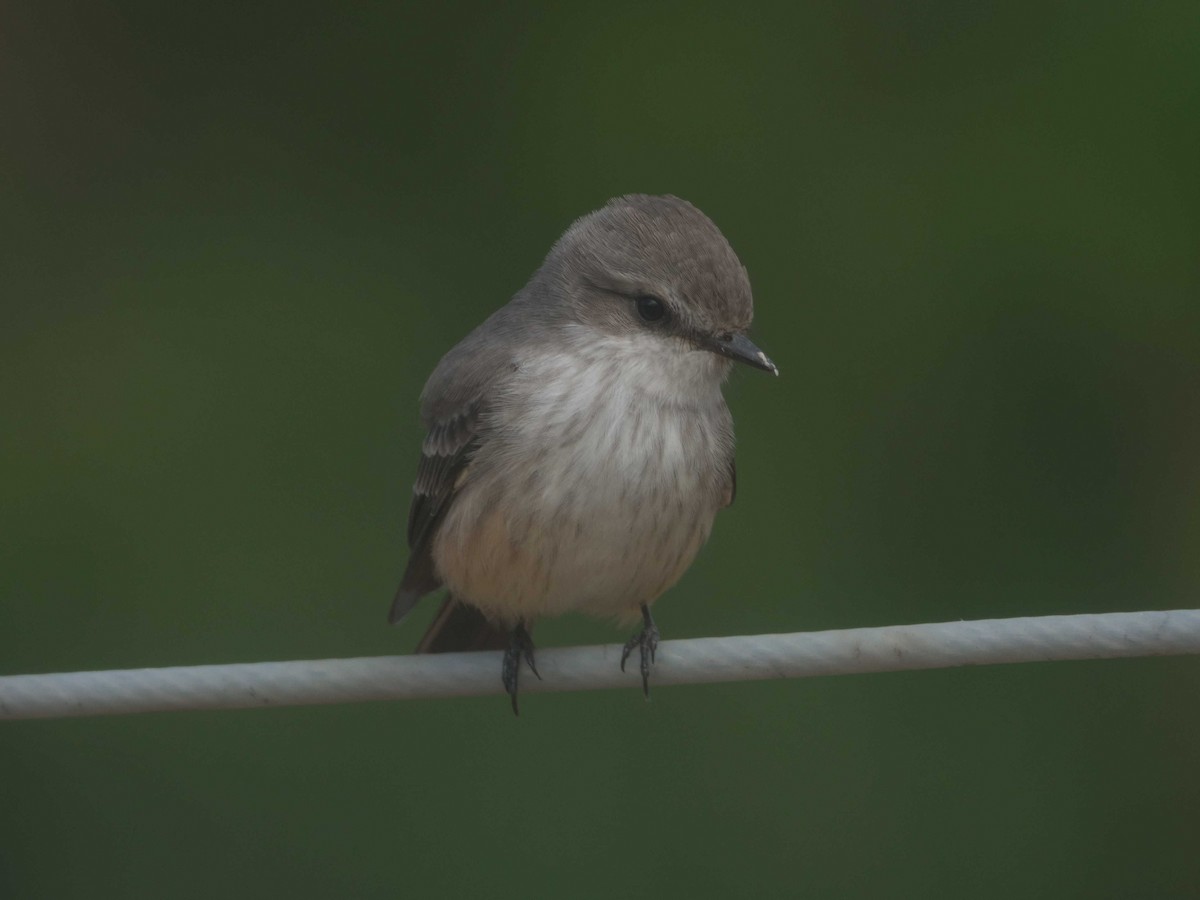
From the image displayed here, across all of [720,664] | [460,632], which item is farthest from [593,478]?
[460,632]

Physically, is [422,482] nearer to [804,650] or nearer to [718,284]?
[718,284]

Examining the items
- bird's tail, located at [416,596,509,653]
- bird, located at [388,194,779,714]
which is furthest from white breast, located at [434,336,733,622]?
bird's tail, located at [416,596,509,653]

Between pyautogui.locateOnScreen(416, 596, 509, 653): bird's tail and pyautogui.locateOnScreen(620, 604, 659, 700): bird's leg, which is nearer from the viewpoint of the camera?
pyautogui.locateOnScreen(620, 604, 659, 700): bird's leg

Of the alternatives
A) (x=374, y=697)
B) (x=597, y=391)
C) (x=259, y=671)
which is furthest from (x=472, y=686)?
(x=597, y=391)

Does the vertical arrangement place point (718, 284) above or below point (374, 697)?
above

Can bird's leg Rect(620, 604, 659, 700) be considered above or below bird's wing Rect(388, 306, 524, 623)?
below

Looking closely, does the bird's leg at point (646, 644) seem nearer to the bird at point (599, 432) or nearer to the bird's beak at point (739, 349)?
the bird at point (599, 432)

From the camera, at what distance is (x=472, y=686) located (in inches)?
77.9

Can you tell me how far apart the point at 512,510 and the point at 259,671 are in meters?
0.58

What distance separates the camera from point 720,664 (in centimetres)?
173

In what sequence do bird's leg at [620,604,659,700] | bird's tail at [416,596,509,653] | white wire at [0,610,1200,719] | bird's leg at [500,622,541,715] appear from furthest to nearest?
bird's tail at [416,596,509,653]
bird's leg at [500,622,541,715]
bird's leg at [620,604,659,700]
white wire at [0,610,1200,719]

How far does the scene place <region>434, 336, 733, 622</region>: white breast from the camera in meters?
2.17

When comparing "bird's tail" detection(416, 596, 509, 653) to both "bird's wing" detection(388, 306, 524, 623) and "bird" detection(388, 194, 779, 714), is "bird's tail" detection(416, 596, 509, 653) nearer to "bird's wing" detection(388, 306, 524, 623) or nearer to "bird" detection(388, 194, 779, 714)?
"bird's wing" detection(388, 306, 524, 623)

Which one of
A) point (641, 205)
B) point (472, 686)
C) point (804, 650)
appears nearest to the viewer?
point (804, 650)
